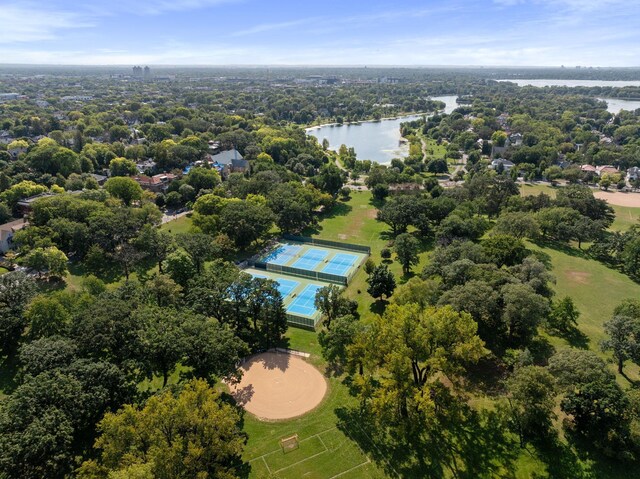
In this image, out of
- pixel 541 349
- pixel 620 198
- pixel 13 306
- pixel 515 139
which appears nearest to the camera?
pixel 13 306

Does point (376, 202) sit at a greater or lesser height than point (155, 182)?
lesser

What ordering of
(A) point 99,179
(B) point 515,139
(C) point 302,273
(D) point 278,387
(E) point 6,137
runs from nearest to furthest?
1. (D) point 278,387
2. (C) point 302,273
3. (A) point 99,179
4. (E) point 6,137
5. (B) point 515,139

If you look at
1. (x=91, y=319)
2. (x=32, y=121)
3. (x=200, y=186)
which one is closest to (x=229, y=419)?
(x=91, y=319)

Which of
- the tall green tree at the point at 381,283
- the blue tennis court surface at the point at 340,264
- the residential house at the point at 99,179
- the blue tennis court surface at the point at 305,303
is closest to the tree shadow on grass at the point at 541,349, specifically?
the tall green tree at the point at 381,283

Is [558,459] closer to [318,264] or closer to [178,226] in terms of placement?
[318,264]

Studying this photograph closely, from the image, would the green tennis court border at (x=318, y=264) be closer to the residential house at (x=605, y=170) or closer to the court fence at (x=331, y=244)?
the court fence at (x=331, y=244)

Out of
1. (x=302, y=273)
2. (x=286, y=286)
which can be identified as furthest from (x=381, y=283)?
(x=302, y=273)

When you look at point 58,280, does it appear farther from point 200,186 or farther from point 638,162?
point 638,162
